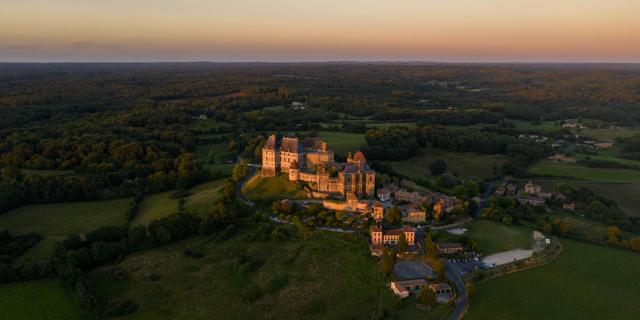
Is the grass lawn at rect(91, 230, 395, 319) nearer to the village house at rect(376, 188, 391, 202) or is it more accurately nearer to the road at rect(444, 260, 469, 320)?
the road at rect(444, 260, 469, 320)

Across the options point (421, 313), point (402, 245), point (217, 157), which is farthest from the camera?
point (217, 157)

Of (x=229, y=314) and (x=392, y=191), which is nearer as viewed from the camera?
(x=229, y=314)

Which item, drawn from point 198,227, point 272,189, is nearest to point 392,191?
point 272,189

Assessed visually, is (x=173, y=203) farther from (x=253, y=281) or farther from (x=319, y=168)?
(x=253, y=281)

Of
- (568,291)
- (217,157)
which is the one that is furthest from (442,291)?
(217,157)

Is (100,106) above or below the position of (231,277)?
above

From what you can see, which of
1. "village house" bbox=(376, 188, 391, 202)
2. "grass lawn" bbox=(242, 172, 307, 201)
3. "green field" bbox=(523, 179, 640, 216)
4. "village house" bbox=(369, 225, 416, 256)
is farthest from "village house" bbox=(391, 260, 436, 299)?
"green field" bbox=(523, 179, 640, 216)

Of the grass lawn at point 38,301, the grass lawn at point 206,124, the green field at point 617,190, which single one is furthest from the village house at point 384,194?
the grass lawn at point 206,124

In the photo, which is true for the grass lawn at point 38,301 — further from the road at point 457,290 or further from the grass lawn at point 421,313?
the road at point 457,290

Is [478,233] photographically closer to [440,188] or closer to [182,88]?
[440,188]
